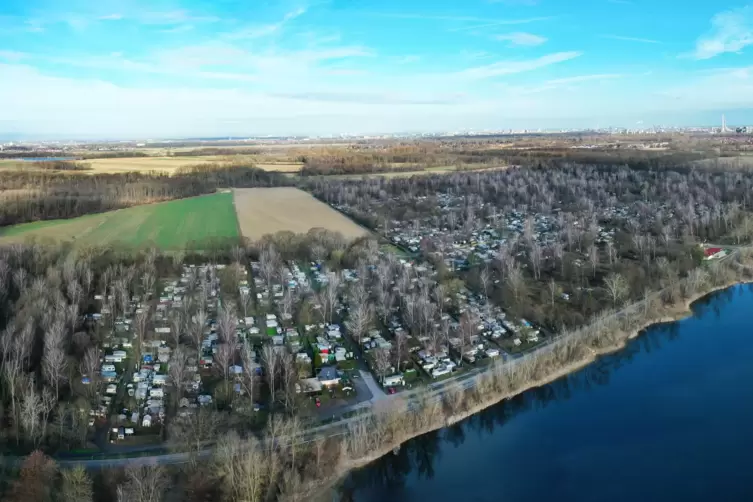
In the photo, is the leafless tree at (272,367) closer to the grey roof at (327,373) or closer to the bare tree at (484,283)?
the grey roof at (327,373)

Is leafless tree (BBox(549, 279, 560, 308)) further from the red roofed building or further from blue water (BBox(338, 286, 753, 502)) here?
the red roofed building

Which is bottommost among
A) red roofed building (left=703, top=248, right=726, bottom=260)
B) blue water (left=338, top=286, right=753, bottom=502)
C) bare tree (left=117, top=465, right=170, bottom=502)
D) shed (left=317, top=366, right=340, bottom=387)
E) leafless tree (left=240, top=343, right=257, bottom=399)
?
blue water (left=338, top=286, right=753, bottom=502)

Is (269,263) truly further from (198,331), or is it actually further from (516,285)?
(516,285)

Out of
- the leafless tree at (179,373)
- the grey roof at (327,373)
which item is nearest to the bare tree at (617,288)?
the grey roof at (327,373)

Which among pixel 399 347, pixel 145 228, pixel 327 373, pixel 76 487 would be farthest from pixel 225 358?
pixel 145 228

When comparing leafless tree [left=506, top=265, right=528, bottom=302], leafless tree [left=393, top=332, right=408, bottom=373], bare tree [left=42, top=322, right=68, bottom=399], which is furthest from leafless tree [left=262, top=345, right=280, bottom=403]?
leafless tree [left=506, top=265, right=528, bottom=302]
